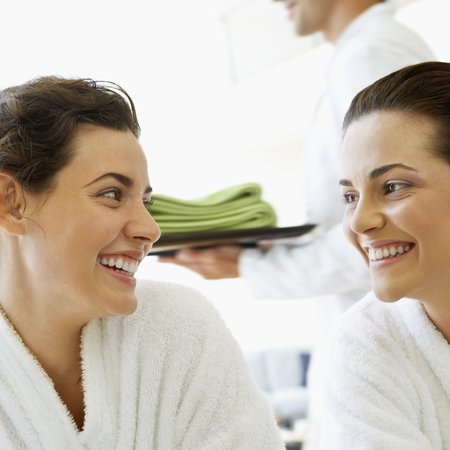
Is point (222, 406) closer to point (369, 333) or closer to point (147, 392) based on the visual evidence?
point (147, 392)

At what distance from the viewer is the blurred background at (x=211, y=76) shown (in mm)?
3645

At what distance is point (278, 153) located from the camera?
585 centimetres

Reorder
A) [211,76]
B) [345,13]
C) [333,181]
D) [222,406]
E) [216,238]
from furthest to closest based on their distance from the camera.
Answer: [211,76] < [345,13] < [333,181] < [216,238] < [222,406]

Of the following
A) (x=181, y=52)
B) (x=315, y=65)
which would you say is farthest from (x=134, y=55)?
(x=315, y=65)

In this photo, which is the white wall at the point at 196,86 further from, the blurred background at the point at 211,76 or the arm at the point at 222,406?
the arm at the point at 222,406

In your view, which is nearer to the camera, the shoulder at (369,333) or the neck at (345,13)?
the shoulder at (369,333)

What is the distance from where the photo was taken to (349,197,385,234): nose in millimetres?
1058

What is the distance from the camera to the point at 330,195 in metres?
1.61

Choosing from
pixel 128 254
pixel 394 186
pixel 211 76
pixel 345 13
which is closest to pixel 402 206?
pixel 394 186

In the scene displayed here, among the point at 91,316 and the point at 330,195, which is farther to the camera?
the point at 330,195

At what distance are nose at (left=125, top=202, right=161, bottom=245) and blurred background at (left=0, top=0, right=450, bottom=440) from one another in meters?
2.11

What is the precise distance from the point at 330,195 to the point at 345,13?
17.4 inches

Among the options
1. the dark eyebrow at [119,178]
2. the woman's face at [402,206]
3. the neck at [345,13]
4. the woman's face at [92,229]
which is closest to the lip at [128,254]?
the woman's face at [92,229]

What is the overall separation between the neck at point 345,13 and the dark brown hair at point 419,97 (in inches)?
24.8
